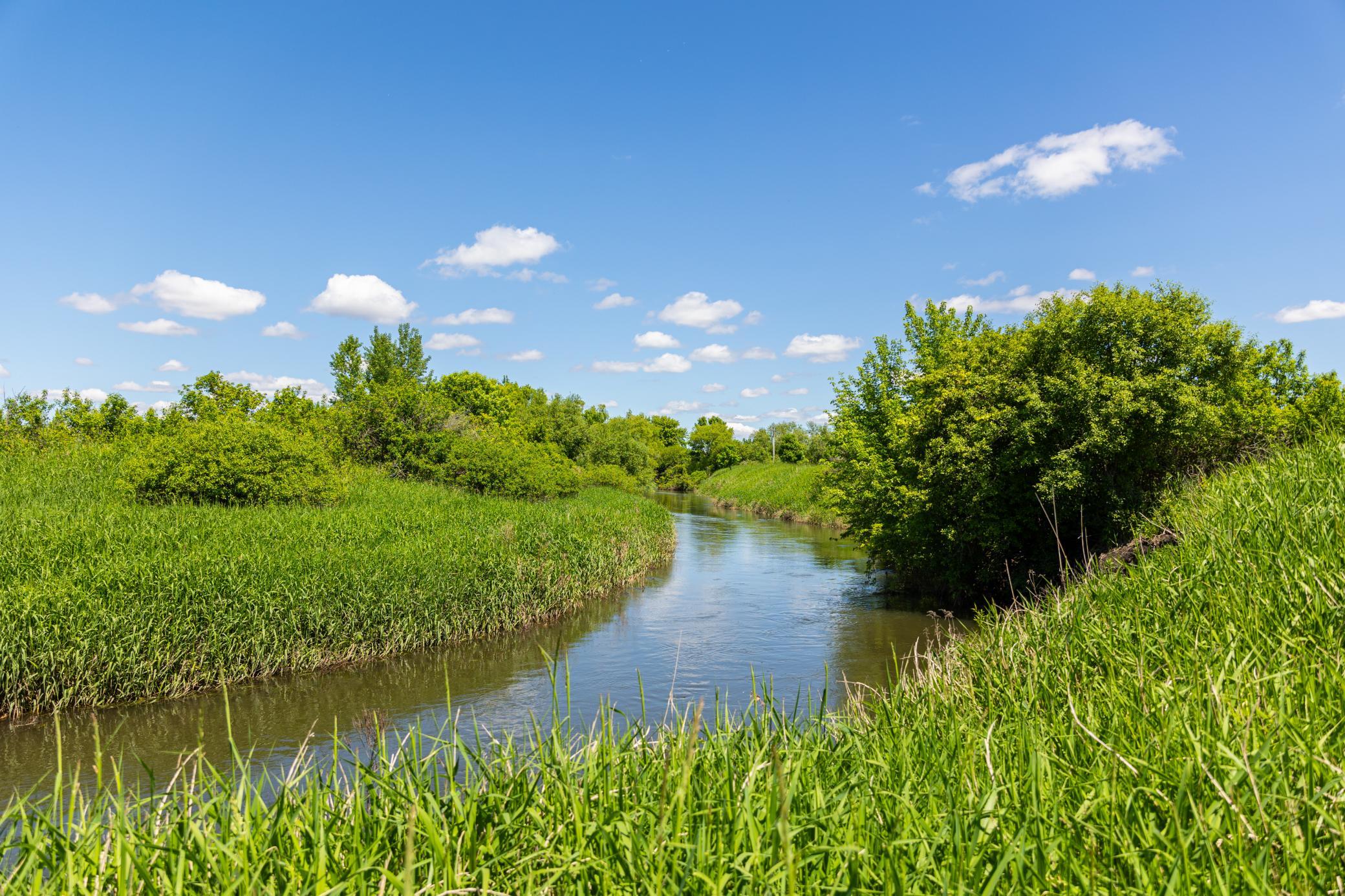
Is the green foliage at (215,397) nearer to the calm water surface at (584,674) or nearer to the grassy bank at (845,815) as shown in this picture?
the calm water surface at (584,674)

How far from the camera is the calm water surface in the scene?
27.5ft

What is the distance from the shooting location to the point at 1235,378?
14930 millimetres

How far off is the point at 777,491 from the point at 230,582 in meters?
37.0

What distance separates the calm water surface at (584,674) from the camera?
8367mm

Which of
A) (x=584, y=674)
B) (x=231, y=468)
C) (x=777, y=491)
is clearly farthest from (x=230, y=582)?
(x=777, y=491)

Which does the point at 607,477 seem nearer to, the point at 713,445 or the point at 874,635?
the point at 874,635

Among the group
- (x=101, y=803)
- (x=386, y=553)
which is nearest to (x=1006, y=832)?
(x=101, y=803)

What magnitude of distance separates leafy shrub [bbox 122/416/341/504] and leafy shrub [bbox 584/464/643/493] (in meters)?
21.8

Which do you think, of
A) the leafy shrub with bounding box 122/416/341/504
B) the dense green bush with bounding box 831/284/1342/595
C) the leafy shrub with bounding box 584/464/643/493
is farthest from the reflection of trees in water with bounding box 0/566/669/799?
the leafy shrub with bounding box 584/464/643/493

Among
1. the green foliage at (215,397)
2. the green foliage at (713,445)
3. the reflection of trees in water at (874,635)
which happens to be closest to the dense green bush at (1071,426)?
the reflection of trees in water at (874,635)

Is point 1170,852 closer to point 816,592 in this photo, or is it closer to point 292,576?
point 292,576

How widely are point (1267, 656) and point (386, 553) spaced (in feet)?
Answer: 40.5

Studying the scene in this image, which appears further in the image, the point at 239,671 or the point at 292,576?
the point at 292,576

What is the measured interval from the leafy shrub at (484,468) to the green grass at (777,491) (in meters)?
10.3
